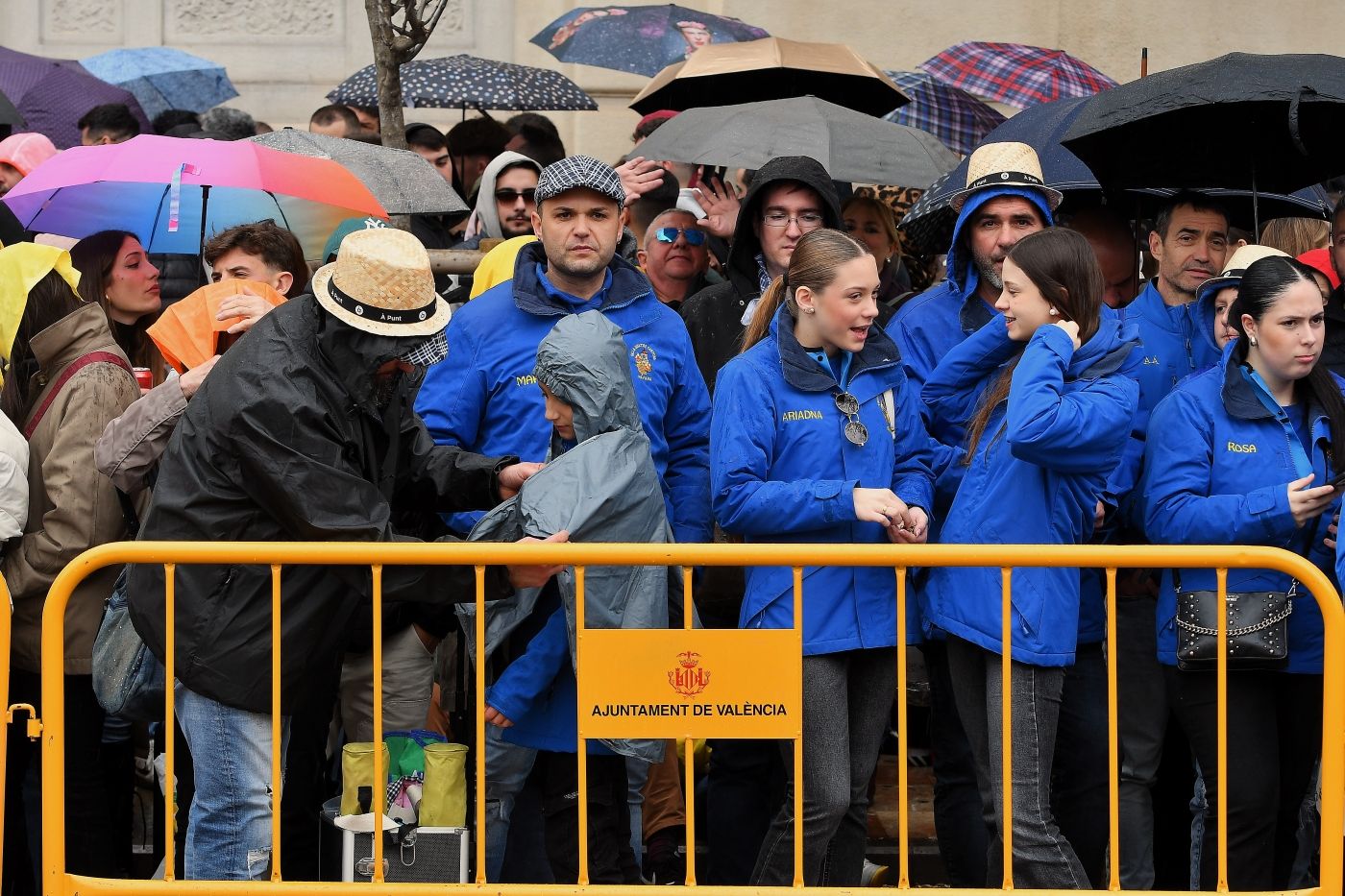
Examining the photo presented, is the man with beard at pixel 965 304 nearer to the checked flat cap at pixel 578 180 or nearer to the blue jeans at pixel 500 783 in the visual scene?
the checked flat cap at pixel 578 180

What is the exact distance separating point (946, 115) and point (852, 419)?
201 inches

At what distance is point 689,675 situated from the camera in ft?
14.9

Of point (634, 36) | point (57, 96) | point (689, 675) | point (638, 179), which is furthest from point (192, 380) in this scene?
point (57, 96)

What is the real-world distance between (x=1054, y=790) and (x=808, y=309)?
1554 millimetres

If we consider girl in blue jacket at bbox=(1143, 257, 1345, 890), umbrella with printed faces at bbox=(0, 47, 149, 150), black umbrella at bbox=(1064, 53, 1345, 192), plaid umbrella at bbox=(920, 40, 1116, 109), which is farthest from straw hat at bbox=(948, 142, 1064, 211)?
umbrella with printed faces at bbox=(0, 47, 149, 150)

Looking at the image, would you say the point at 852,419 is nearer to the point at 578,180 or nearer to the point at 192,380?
the point at 578,180

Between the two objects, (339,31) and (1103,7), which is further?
(339,31)

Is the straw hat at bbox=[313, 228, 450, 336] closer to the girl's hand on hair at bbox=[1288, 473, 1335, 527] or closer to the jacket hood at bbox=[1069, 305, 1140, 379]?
the jacket hood at bbox=[1069, 305, 1140, 379]

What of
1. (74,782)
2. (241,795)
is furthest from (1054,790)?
A: (74,782)

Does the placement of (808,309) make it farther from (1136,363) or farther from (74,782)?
(74,782)

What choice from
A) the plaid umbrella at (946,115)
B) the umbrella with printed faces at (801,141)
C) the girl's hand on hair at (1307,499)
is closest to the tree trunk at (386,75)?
the umbrella with printed faces at (801,141)

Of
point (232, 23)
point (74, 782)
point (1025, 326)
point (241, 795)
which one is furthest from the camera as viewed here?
point (232, 23)

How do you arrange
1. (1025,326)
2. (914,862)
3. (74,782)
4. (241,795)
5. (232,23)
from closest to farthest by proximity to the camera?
(241,795), (1025,326), (74,782), (914,862), (232,23)

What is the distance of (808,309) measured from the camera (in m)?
5.29
